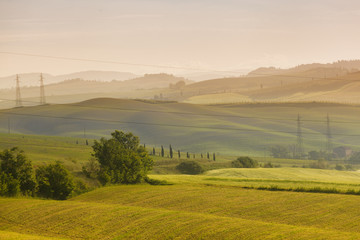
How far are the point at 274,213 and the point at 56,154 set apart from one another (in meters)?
138

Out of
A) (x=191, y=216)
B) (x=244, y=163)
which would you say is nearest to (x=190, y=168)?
(x=244, y=163)

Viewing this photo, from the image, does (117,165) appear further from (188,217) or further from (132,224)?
(188,217)

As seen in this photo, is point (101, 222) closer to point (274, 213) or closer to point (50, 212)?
point (50, 212)

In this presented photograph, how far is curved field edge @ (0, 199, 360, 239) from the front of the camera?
4197cm

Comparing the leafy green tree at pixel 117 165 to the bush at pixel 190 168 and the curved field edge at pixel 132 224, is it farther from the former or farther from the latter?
the bush at pixel 190 168

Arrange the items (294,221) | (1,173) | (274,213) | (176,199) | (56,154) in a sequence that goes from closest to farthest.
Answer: (294,221), (274,213), (176,199), (1,173), (56,154)

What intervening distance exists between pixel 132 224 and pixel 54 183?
29.6m

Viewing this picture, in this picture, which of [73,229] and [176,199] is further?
[176,199]

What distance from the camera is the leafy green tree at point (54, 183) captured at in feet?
241

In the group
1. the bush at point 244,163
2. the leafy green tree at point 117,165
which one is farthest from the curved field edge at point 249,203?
the bush at point 244,163

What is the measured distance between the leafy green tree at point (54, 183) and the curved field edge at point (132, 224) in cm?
1246

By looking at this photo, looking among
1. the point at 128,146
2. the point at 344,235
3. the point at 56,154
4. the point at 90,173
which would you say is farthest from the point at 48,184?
the point at 56,154

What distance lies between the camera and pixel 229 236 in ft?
136

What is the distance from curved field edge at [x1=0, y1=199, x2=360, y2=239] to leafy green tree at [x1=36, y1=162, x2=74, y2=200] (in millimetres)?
12457
